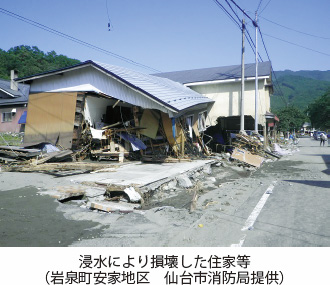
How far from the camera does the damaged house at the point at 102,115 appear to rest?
1120 centimetres

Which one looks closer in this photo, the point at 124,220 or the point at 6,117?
the point at 124,220

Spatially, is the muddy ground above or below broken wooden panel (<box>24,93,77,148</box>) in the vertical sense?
below

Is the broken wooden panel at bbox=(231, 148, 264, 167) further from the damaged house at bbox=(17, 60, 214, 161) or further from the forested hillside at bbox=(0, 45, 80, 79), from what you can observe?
the forested hillside at bbox=(0, 45, 80, 79)

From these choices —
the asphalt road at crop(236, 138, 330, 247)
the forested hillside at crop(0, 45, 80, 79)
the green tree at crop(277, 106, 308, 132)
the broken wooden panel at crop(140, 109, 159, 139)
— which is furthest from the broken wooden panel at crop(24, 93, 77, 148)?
Answer: the green tree at crop(277, 106, 308, 132)

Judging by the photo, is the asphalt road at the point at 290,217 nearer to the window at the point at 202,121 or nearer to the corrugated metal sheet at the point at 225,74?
the window at the point at 202,121

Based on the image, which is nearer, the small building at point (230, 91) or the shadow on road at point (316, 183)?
the shadow on road at point (316, 183)

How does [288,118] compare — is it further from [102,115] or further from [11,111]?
[11,111]

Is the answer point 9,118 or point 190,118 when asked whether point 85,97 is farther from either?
point 9,118

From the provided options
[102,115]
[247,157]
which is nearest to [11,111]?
[102,115]

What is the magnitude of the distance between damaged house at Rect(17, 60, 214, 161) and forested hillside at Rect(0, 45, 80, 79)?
116ft

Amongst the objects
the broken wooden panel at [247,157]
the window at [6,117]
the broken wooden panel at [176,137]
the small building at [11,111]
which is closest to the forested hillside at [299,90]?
the small building at [11,111]

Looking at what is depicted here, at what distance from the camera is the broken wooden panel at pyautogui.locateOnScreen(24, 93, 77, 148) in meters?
11.3

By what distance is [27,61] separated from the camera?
48406 mm

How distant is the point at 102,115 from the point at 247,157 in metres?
7.58
